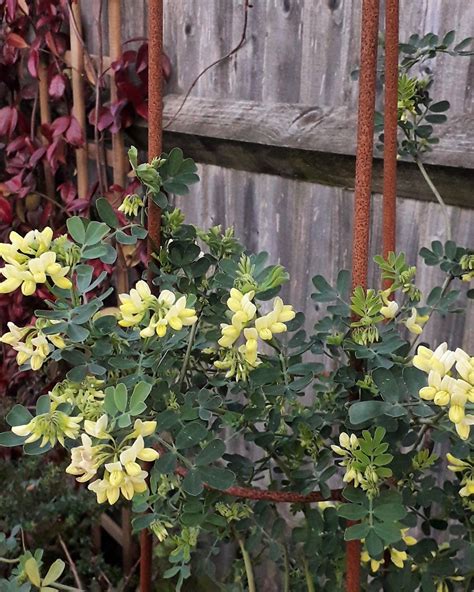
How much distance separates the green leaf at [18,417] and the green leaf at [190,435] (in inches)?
6.4

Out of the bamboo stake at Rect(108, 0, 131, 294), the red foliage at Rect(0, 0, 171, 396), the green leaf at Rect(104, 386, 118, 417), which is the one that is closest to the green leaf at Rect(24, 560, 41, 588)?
the green leaf at Rect(104, 386, 118, 417)

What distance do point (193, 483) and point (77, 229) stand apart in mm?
316

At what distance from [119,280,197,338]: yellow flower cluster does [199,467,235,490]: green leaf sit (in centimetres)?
16

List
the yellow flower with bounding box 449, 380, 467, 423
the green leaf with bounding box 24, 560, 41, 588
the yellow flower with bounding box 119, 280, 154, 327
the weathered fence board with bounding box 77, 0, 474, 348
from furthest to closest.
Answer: the weathered fence board with bounding box 77, 0, 474, 348
the green leaf with bounding box 24, 560, 41, 588
the yellow flower with bounding box 119, 280, 154, 327
the yellow flower with bounding box 449, 380, 467, 423

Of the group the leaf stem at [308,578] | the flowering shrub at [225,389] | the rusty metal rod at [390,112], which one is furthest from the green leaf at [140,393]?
the leaf stem at [308,578]

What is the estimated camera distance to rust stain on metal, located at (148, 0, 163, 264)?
88 centimetres

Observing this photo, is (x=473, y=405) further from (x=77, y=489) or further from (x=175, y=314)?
(x=77, y=489)

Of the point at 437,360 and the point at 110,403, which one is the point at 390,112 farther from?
the point at 110,403

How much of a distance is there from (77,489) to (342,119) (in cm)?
133

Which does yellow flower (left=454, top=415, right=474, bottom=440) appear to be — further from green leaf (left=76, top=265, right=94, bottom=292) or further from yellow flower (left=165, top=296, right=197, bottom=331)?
green leaf (left=76, top=265, right=94, bottom=292)

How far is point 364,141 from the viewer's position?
29.7 inches

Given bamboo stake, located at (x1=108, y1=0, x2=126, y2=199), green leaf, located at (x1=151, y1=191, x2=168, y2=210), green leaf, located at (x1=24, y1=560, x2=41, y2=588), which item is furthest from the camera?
bamboo stake, located at (x1=108, y1=0, x2=126, y2=199)

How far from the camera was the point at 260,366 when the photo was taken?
846 mm

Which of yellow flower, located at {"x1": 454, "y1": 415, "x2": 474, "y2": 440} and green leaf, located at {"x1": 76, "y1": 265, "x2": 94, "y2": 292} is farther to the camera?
green leaf, located at {"x1": 76, "y1": 265, "x2": 94, "y2": 292}
